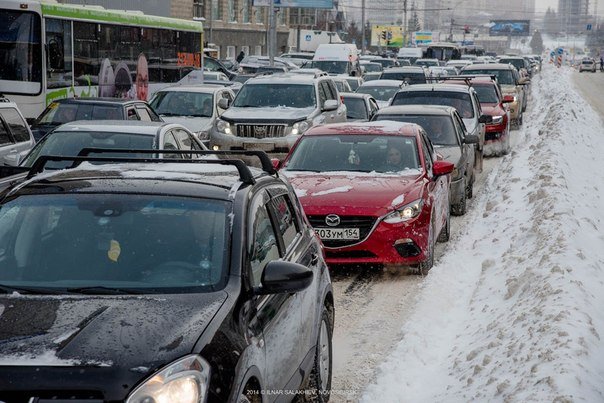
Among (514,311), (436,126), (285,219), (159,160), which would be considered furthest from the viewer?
(436,126)

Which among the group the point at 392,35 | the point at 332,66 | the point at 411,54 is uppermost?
the point at 332,66

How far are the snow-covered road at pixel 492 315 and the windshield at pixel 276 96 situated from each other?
23.0ft

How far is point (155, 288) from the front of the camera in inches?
192

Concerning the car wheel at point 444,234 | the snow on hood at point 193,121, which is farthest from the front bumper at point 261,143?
the car wheel at point 444,234

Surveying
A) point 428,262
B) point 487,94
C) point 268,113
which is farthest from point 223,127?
point 428,262

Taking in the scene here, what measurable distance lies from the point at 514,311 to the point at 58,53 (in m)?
16.9

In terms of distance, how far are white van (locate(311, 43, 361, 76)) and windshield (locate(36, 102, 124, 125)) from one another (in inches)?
1151

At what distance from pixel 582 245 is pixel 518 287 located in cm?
170

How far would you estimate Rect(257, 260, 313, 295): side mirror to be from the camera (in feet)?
15.9

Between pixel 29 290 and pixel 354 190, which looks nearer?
pixel 29 290

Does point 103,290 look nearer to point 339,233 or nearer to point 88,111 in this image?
point 339,233

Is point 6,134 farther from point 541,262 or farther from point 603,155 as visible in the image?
point 603,155

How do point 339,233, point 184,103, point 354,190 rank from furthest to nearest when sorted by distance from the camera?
point 184,103
point 354,190
point 339,233

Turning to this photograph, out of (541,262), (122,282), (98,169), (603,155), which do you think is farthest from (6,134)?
(603,155)
